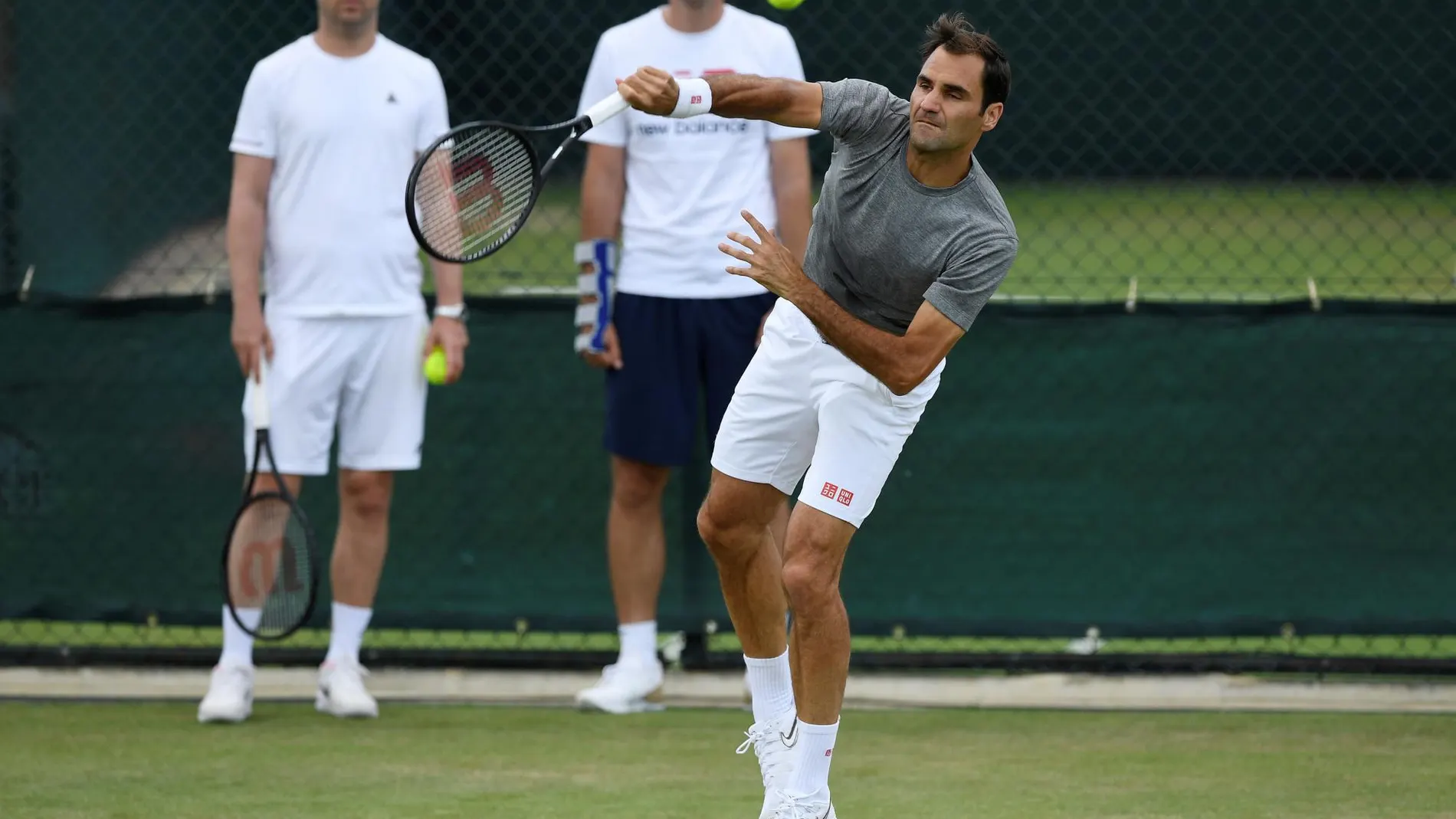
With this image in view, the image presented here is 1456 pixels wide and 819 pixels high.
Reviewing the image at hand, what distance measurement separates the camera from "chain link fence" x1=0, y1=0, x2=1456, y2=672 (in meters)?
5.47

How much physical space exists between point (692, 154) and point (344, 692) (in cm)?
167

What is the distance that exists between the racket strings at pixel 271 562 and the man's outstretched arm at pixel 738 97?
1.60 meters

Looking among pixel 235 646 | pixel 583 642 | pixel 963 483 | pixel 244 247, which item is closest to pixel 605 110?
pixel 244 247

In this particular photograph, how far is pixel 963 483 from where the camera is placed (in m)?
5.53

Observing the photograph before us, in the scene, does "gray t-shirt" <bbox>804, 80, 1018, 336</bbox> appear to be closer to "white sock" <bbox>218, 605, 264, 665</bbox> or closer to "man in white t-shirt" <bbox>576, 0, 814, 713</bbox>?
"man in white t-shirt" <bbox>576, 0, 814, 713</bbox>

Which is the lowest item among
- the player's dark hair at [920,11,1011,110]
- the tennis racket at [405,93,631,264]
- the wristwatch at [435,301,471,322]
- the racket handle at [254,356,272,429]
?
the racket handle at [254,356,272,429]

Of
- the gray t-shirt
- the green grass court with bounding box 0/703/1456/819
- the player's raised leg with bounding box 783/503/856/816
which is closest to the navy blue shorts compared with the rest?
the green grass court with bounding box 0/703/1456/819

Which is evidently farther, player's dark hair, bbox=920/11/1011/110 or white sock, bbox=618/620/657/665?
white sock, bbox=618/620/657/665

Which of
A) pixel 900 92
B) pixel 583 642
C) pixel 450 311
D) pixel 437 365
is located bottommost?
pixel 583 642

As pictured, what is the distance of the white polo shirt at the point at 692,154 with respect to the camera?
503cm

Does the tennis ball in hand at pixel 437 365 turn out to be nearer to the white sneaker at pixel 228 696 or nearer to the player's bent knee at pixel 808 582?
the white sneaker at pixel 228 696

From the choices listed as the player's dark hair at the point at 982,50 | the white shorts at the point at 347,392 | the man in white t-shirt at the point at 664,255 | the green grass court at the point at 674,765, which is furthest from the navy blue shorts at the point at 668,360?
the player's dark hair at the point at 982,50

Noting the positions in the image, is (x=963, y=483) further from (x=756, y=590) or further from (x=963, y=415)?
(x=756, y=590)

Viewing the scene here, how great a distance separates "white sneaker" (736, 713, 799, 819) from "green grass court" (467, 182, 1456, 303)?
192 centimetres
